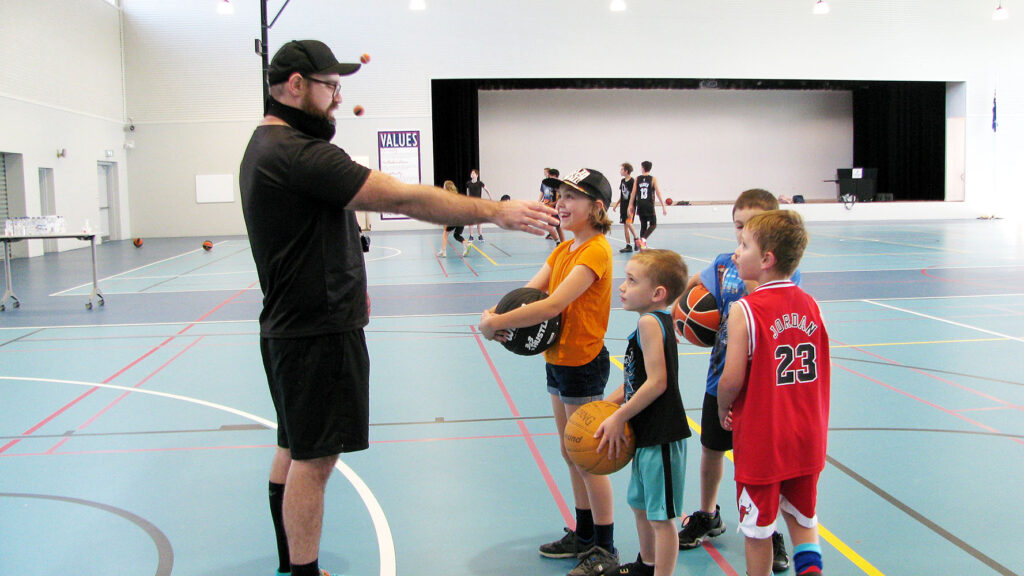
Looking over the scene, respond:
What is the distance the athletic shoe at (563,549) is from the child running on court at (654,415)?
1.40 feet

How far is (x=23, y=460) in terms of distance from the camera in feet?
14.7

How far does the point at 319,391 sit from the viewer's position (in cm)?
259

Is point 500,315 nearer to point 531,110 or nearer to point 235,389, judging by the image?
point 235,389

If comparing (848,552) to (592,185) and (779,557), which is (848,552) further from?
(592,185)

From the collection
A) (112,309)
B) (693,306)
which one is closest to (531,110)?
(112,309)

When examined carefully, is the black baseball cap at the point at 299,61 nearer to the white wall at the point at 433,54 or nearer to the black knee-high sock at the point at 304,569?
the black knee-high sock at the point at 304,569

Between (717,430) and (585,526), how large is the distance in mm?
691

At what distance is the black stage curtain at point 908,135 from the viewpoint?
94.3 ft

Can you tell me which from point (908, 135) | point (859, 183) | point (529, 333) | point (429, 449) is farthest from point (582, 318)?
point (908, 135)

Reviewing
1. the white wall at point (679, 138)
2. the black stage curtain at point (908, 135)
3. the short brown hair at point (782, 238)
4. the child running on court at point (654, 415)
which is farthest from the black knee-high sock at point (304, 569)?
the black stage curtain at point (908, 135)

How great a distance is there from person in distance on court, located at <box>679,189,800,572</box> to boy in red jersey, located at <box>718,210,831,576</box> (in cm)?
56

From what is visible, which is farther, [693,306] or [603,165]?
[603,165]

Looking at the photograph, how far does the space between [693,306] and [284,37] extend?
24026 millimetres

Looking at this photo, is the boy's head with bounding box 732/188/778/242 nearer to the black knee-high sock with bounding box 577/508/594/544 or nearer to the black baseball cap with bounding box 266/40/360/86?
the black knee-high sock with bounding box 577/508/594/544
